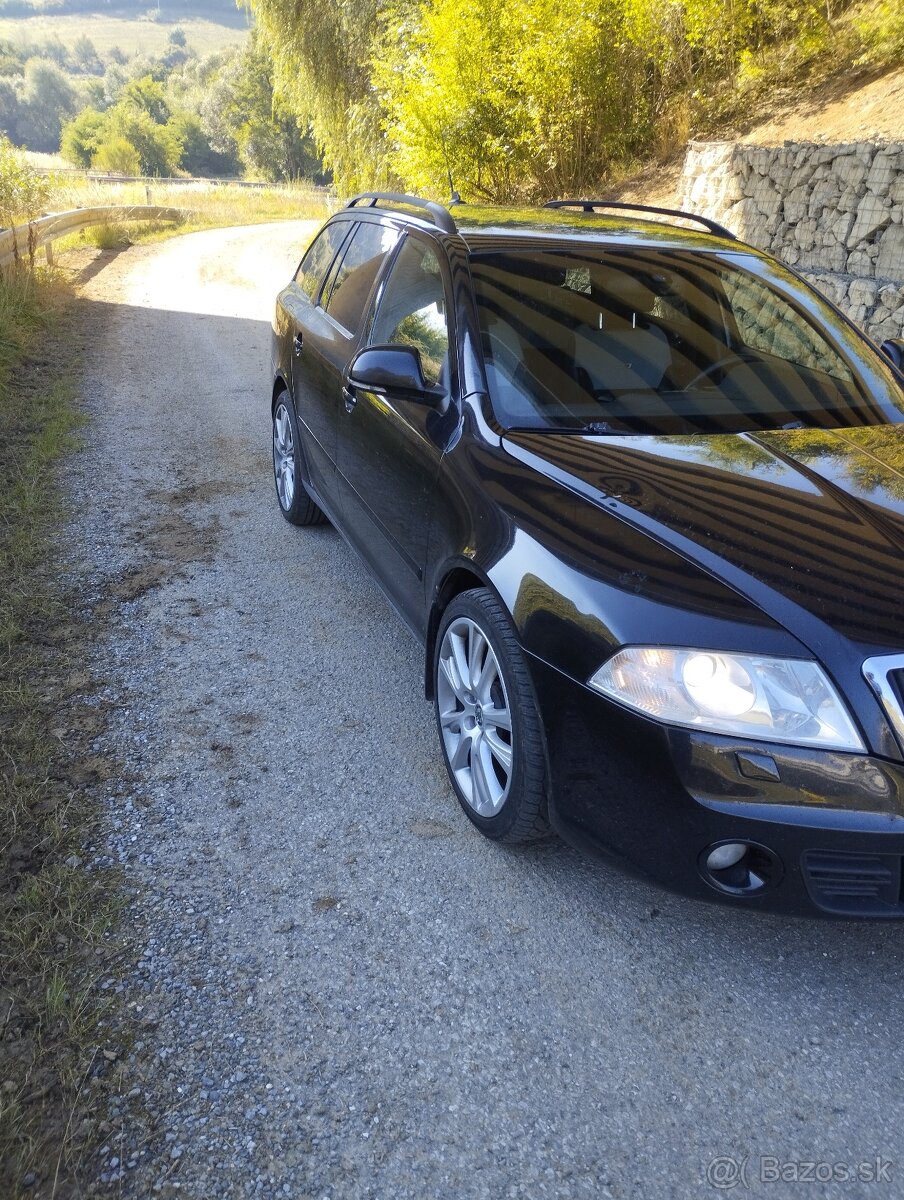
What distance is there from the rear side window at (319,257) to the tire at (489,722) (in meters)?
2.65

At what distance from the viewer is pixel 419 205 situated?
3924 millimetres

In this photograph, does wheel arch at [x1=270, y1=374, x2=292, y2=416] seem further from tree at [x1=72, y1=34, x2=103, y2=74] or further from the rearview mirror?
tree at [x1=72, y1=34, x2=103, y2=74]

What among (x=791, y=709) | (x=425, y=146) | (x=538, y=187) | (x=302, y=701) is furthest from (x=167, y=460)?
(x=538, y=187)

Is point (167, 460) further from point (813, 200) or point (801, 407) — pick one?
point (813, 200)

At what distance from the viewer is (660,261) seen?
352 cm

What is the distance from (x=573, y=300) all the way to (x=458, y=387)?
24.1 inches

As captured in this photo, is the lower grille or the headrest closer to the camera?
the lower grille

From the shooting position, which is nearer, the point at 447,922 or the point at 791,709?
the point at 791,709

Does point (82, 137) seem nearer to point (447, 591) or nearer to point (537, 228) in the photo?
point (537, 228)

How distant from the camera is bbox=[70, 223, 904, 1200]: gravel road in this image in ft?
6.16

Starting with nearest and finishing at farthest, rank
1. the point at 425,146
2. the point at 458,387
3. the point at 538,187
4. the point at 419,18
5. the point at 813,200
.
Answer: the point at 458,387 < the point at 813,200 < the point at 425,146 < the point at 538,187 < the point at 419,18

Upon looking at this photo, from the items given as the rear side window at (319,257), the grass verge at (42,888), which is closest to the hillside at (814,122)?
the rear side window at (319,257)

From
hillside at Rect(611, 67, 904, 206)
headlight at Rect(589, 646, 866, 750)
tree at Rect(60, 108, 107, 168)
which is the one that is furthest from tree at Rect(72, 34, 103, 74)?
headlight at Rect(589, 646, 866, 750)

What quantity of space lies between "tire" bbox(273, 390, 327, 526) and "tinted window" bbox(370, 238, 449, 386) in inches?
51.5
